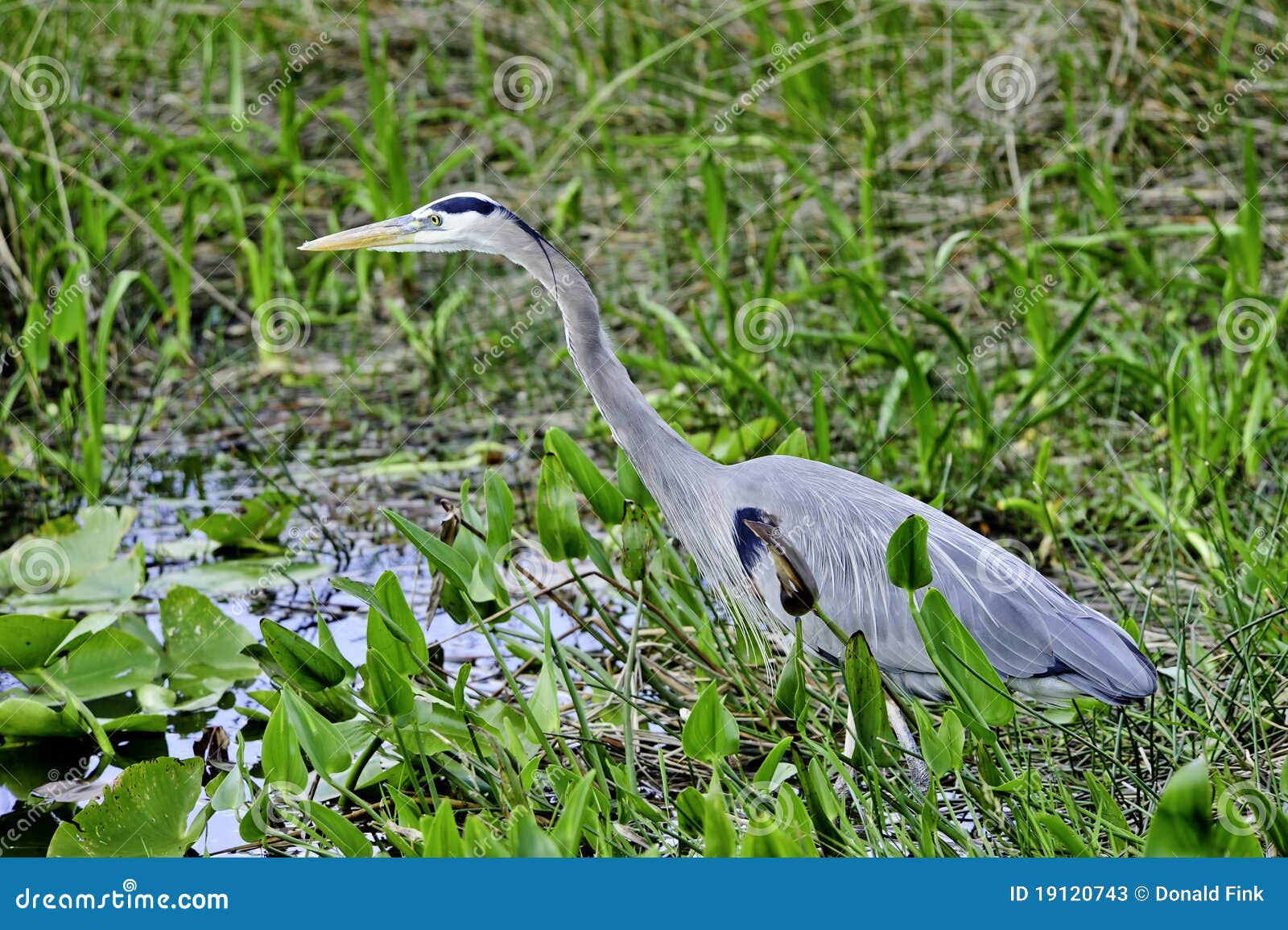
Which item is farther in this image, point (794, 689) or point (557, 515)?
point (557, 515)

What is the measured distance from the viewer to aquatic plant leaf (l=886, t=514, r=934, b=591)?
6.91 feet

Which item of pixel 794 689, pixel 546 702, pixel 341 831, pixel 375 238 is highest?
pixel 375 238

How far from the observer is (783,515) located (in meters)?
2.93

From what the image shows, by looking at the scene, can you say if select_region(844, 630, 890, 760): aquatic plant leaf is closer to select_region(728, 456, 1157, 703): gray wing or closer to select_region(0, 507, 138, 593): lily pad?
select_region(728, 456, 1157, 703): gray wing

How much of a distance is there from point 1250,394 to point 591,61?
4.09 metres

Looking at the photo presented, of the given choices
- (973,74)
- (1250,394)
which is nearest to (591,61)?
(973,74)

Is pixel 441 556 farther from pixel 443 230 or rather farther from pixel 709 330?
pixel 709 330

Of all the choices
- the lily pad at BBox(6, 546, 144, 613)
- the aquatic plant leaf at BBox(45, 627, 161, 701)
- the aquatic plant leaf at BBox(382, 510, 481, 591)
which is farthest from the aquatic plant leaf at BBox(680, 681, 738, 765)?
the lily pad at BBox(6, 546, 144, 613)

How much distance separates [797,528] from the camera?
2.94 meters

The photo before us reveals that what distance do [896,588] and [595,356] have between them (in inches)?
29.8

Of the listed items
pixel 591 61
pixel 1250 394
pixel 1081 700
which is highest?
pixel 591 61

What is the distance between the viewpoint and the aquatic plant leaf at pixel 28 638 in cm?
313

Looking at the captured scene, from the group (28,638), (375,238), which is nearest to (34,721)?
(28,638)

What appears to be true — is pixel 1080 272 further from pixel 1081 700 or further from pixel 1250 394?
pixel 1081 700
